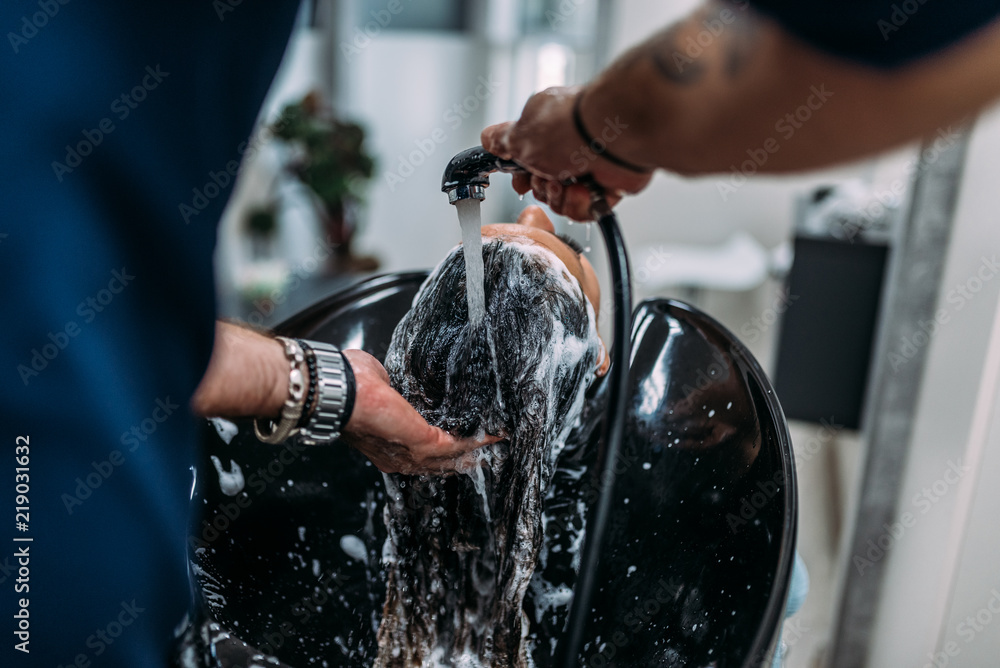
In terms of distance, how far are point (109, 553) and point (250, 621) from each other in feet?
0.81

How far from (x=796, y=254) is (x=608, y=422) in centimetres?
124

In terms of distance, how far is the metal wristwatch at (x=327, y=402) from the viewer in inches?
24.7

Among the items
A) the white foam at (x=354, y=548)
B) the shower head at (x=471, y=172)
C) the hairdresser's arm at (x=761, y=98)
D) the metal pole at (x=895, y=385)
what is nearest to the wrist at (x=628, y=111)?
the hairdresser's arm at (x=761, y=98)

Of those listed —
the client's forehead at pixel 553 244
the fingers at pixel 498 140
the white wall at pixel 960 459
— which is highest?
the fingers at pixel 498 140

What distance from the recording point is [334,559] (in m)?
0.82

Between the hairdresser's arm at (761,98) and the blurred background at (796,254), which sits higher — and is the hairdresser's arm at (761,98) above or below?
above

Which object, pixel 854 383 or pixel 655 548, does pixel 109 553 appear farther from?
pixel 854 383

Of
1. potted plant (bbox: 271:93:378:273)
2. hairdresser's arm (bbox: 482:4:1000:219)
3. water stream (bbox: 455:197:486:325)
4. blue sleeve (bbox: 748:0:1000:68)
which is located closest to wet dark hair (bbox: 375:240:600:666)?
water stream (bbox: 455:197:486:325)

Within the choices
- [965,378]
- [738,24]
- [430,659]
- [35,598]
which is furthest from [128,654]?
[965,378]

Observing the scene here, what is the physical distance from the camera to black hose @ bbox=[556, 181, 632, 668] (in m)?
0.58

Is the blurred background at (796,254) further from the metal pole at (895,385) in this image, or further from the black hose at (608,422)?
the black hose at (608,422)

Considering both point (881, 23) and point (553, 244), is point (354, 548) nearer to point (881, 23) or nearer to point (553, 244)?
point (553, 244)

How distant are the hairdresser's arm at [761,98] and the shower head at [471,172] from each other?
0.12m

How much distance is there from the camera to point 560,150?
571 millimetres
